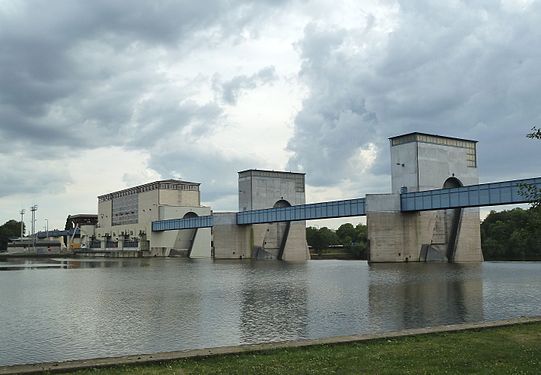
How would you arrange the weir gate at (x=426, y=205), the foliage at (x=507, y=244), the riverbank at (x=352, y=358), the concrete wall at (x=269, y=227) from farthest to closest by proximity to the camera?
the concrete wall at (x=269, y=227) → the foliage at (x=507, y=244) → the weir gate at (x=426, y=205) → the riverbank at (x=352, y=358)

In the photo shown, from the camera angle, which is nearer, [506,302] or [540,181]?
[506,302]

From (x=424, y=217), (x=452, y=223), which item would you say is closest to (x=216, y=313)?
(x=424, y=217)

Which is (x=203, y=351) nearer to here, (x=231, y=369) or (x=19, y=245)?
(x=231, y=369)

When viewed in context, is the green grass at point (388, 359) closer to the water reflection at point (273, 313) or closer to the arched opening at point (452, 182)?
the water reflection at point (273, 313)

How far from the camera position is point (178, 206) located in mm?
132250

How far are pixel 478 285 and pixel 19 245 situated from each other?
164 meters

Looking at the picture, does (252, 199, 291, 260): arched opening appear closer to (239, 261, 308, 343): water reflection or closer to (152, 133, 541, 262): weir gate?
(152, 133, 541, 262): weir gate

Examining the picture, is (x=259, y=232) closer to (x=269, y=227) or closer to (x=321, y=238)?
(x=269, y=227)

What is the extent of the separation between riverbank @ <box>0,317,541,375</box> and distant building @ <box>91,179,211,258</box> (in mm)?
117167

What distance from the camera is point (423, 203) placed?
233 ft

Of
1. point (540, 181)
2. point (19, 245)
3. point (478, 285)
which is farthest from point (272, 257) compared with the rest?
point (19, 245)

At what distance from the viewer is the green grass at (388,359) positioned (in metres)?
11.3

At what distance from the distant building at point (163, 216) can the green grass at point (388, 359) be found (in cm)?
11765

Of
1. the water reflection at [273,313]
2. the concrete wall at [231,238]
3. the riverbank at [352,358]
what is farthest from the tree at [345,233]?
the riverbank at [352,358]
